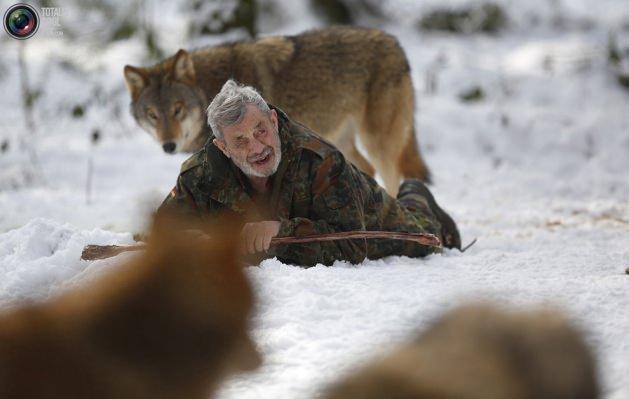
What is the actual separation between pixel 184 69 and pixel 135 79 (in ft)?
1.37

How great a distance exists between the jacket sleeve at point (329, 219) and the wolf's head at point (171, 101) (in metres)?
2.59

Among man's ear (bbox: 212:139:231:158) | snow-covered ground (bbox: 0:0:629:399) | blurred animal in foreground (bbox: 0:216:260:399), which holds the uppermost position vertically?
blurred animal in foreground (bbox: 0:216:260:399)

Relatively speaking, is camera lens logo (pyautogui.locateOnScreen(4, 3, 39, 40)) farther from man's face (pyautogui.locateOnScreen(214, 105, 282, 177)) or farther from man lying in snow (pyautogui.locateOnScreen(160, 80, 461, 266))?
man's face (pyautogui.locateOnScreen(214, 105, 282, 177))

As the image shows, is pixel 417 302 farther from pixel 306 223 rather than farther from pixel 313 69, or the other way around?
pixel 313 69

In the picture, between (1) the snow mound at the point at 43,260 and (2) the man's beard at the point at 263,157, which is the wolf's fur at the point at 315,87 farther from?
(2) the man's beard at the point at 263,157

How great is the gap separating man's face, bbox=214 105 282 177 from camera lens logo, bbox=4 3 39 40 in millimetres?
3227

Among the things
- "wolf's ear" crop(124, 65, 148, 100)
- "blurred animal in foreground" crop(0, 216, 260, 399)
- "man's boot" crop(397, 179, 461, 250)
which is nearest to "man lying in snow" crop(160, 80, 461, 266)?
"man's boot" crop(397, 179, 461, 250)

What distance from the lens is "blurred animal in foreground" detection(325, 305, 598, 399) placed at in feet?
3.76

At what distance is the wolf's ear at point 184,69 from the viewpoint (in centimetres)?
540

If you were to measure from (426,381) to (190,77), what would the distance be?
184 inches

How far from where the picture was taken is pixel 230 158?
3141 millimetres

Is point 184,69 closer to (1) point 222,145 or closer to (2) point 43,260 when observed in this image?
(1) point 222,145

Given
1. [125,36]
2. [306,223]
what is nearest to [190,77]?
[306,223]

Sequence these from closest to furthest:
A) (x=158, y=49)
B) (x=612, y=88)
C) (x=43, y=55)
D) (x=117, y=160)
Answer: (x=117, y=160) → (x=612, y=88) → (x=158, y=49) → (x=43, y=55)
